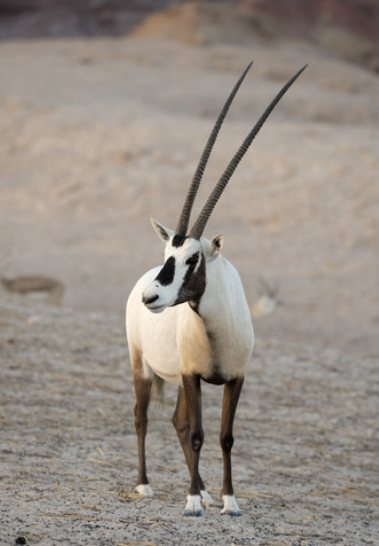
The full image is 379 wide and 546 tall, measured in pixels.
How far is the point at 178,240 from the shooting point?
4141 millimetres

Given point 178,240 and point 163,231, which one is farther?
point 163,231

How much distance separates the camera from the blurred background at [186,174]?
44.1 feet

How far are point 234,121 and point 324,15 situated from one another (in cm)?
1959

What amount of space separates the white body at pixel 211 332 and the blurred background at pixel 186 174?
6620 millimetres

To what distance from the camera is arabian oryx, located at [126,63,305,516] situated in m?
4.10

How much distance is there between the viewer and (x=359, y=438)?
6684mm

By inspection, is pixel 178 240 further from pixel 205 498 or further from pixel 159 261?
pixel 159 261

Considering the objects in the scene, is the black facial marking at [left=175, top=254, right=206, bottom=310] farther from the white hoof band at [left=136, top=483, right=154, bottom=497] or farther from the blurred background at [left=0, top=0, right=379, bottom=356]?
the blurred background at [left=0, top=0, right=379, bottom=356]

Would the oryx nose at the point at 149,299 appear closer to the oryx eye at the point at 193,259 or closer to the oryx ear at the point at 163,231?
the oryx eye at the point at 193,259

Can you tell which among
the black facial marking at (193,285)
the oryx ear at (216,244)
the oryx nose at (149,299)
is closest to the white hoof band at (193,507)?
the black facial marking at (193,285)

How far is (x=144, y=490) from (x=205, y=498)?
36 cm

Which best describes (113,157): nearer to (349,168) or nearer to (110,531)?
(349,168)

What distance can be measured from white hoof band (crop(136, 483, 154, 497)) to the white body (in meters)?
0.68

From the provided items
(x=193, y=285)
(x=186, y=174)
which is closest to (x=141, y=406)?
(x=193, y=285)
